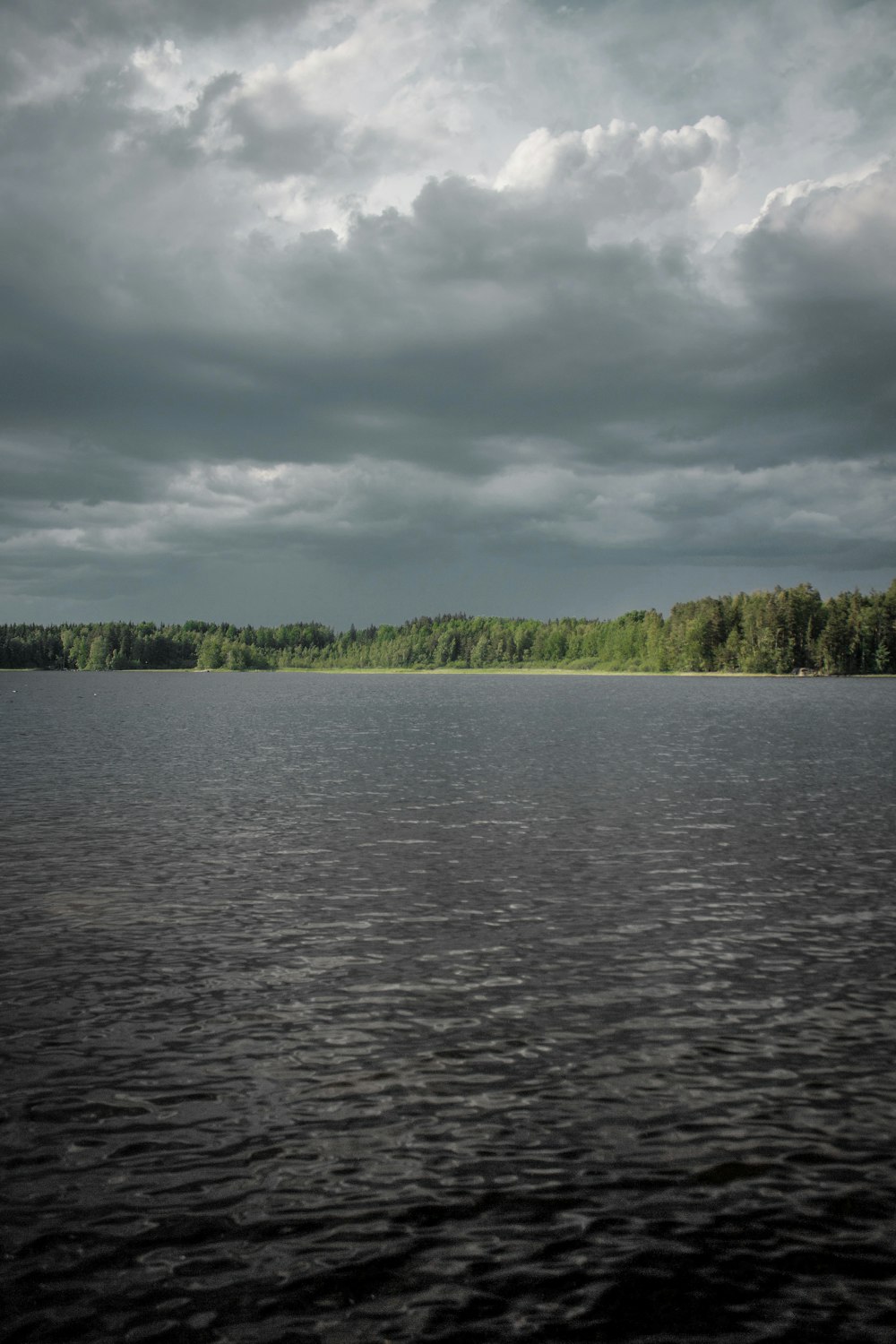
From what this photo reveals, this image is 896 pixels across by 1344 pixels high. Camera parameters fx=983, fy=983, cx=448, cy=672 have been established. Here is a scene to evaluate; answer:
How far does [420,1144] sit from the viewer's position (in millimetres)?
15055

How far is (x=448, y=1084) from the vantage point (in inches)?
677

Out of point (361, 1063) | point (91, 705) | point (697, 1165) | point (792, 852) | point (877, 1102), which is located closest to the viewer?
point (697, 1165)

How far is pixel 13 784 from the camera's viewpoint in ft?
192

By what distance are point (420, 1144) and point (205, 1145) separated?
3256 mm

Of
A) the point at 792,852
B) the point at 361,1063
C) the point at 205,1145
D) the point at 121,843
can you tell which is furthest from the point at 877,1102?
the point at 121,843

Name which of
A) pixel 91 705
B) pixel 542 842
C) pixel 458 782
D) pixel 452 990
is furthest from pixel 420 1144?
pixel 91 705

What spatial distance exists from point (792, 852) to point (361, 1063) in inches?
1015

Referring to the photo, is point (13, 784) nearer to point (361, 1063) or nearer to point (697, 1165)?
point (361, 1063)

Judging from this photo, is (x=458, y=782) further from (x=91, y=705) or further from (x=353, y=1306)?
(x=91, y=705)

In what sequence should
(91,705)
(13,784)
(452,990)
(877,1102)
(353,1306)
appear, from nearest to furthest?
1. (353,1306)
2. (877,1102)
3. (452,990)
4. (13,784)
5. (91,705)

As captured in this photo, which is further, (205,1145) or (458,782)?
(458,782)

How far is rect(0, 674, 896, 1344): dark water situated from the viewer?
458 inches

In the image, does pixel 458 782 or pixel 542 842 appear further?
pixel 458 782

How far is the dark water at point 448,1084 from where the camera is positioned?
1164 cm
